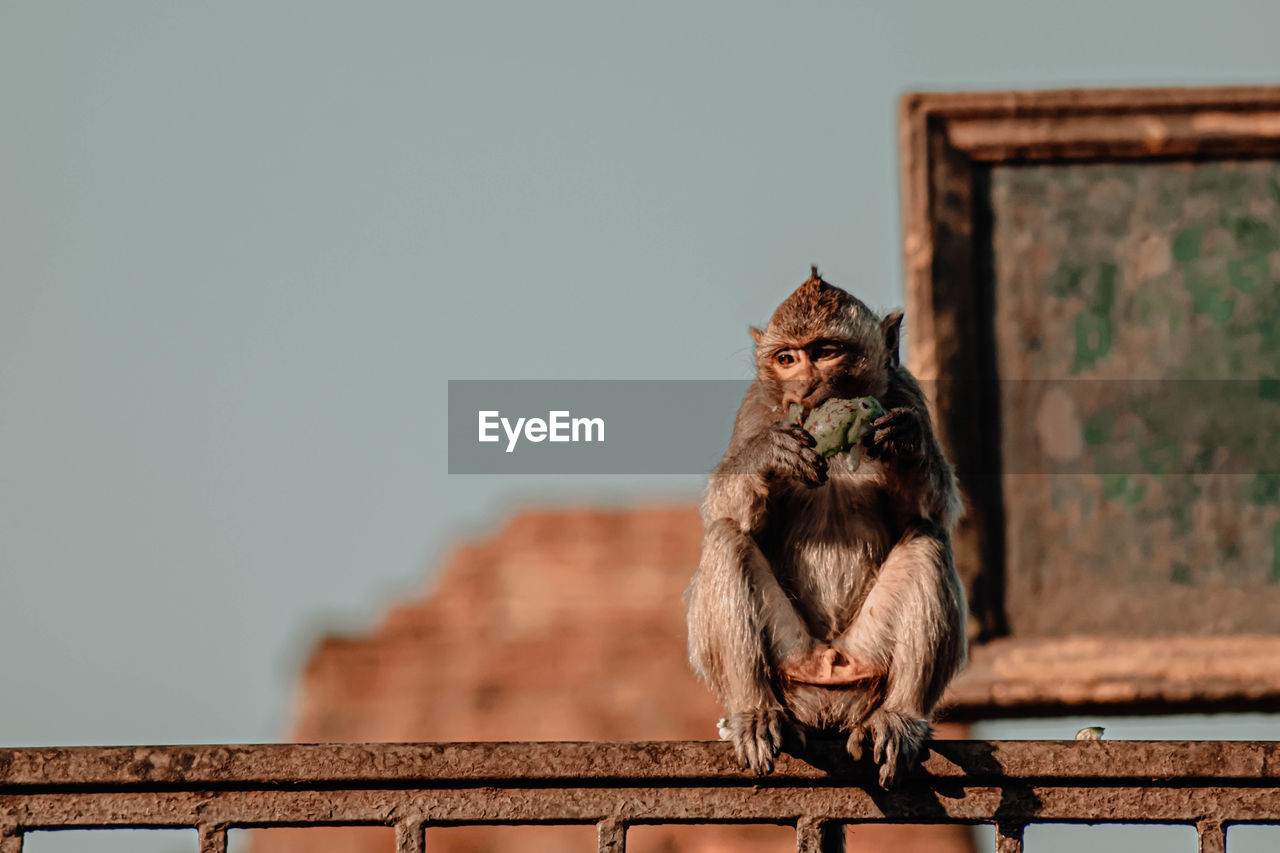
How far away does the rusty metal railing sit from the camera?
25.3 ft

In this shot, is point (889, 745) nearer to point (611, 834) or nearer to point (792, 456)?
point (611, 834)

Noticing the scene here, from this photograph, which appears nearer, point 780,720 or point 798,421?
point 780,720

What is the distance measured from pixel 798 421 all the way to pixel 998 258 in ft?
21.2

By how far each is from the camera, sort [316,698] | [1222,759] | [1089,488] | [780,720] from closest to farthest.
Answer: [1222,759], [780,720], [1089,488], [316,698]

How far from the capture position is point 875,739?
8070 millimetres

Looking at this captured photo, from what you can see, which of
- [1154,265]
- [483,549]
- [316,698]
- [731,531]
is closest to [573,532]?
[483,549]

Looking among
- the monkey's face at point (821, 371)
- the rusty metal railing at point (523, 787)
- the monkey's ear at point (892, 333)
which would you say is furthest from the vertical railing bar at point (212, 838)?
the monkey's ear at point (892, 333)

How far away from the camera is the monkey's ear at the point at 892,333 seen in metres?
9.96

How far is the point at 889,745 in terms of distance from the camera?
316 inches

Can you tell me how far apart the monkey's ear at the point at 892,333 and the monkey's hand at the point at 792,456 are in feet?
3.04

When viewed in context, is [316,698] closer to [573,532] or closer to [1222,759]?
[573,532]

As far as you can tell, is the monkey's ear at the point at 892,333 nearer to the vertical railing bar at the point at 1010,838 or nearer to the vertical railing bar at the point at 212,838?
the vertical railing bar at the point at 1010,838

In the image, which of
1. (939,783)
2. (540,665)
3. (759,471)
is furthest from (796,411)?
(540,665)

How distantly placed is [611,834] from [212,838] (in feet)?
4.14
